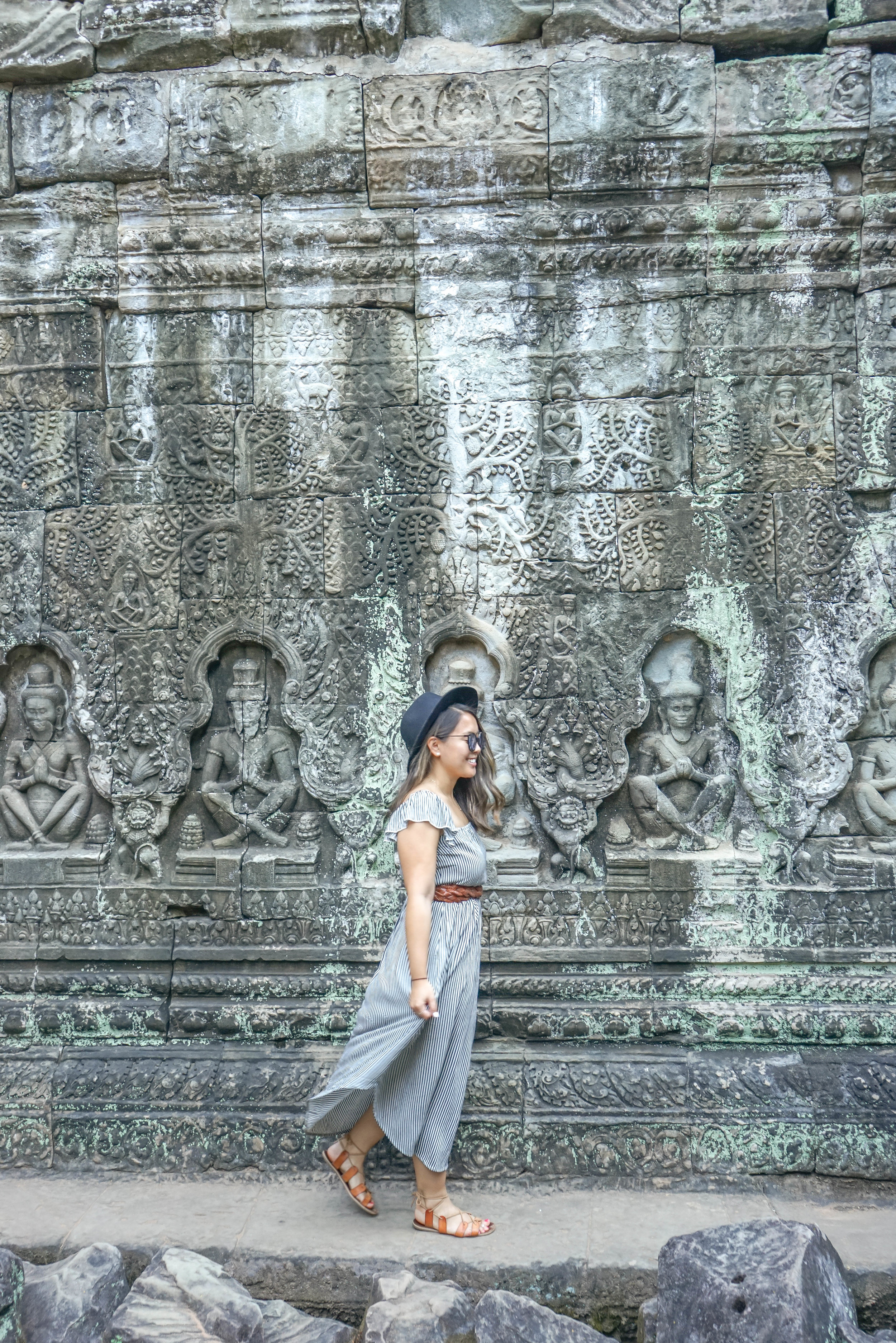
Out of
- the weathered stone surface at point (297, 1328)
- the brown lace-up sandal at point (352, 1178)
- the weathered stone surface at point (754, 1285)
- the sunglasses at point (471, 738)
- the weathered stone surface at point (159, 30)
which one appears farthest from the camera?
the weathered stone surface at point (159, 30)

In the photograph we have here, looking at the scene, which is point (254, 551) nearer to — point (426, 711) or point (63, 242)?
point (426, 711)

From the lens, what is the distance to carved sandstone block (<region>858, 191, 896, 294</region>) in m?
4.69

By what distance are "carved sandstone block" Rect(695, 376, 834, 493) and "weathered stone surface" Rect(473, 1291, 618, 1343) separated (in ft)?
10.9

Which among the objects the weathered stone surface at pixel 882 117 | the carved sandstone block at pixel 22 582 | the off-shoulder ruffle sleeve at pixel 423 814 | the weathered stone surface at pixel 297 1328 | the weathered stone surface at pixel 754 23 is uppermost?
the weathered stone surface at pixel 754 23

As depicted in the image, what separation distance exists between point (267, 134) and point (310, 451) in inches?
56.8

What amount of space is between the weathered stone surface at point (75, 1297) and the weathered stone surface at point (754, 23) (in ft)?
17.8

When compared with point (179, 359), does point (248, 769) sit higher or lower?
lower

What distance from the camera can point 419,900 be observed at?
145 inches

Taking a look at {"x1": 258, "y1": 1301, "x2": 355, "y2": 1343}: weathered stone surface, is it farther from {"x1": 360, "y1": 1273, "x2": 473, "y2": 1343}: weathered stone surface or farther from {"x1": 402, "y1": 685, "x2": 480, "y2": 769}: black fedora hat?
{"x1": 402, "y1": 685, "x2": 480, "y2": 769}: black fedora hat

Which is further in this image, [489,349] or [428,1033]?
[489,349]

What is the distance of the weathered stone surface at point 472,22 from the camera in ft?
16.0

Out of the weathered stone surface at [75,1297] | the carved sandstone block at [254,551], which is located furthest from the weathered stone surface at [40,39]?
the weathered stone surface at [75,1297]

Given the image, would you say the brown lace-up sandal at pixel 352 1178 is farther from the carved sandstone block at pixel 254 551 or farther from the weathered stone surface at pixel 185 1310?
the carved sandstone block at pixel 254 551

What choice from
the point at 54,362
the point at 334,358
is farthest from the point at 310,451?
the point at 54,362
